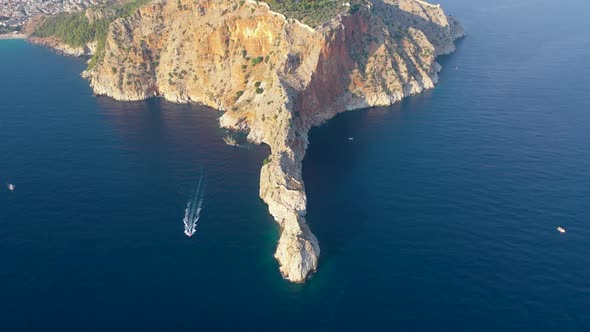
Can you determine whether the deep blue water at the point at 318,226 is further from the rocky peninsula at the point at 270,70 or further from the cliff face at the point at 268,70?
the rocky peninsula at the point at 270,70

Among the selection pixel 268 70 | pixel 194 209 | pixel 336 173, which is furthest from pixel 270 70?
pixel 194 209

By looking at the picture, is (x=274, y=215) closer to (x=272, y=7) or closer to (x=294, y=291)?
(x=294, y=291)

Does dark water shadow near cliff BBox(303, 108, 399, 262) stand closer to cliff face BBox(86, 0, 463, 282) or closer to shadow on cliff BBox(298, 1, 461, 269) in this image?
shadow on cliff BBox(298, 1, 461, 269)

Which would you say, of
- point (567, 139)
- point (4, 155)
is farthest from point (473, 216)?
point (4, 155)

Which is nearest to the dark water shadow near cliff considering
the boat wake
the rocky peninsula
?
the rocky peninsula

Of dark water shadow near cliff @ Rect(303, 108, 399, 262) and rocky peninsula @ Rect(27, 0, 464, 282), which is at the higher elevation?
rocky peninsula @ Rect(27, 0, 464, 282)

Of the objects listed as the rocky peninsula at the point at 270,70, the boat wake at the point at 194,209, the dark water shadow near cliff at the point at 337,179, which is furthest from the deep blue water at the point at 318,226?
the rocky peninsula at the point at 270,70
